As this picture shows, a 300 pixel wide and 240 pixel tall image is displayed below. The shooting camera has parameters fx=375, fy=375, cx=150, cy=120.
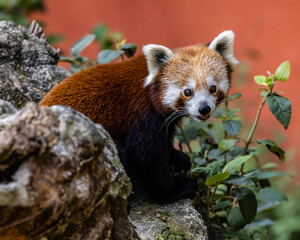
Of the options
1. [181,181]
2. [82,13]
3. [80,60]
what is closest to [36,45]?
[80,60]

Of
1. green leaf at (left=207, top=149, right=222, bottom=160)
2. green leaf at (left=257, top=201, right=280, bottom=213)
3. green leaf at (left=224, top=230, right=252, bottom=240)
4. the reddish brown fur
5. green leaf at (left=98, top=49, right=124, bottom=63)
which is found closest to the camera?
the reddish brown fur

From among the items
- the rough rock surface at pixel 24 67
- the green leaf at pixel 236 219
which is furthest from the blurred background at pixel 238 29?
the green leaf at pixel 236 219

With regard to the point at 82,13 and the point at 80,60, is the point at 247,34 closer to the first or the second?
the point at 82,13

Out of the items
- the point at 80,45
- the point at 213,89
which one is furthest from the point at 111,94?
the point at 80,45

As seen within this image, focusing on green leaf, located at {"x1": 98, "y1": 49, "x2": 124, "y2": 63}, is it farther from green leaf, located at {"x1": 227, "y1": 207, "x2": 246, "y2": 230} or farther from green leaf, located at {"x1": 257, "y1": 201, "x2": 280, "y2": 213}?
green leaf, located at {"x1": 257, "y1": 201, "x2": 280, "y2": 213}

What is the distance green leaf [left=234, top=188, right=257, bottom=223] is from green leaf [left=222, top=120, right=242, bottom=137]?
0.90ft

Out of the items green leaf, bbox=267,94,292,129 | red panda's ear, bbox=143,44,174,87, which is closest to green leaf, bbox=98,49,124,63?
red panda's ear, bbox=143,44,174,87

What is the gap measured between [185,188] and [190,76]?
0.49 metres

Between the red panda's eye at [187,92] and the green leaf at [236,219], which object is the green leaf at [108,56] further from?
the green leaf at [236,219]

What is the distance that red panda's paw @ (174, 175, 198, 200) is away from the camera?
1639 millimetres

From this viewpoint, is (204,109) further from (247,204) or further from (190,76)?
(247,204)

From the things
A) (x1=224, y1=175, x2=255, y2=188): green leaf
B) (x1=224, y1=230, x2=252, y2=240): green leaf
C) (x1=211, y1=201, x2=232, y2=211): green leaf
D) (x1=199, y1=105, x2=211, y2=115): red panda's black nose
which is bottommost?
(x1=224, y1=230, x2=252, y2=240): green leaf

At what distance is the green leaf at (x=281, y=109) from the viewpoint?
5.34ft

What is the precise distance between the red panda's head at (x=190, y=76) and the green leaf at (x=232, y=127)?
15 cm
